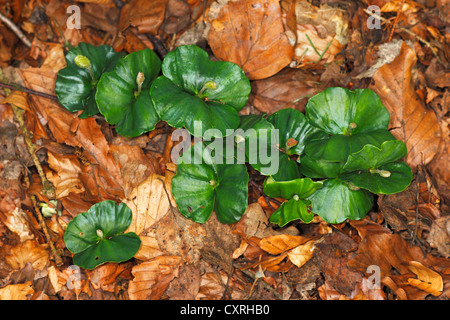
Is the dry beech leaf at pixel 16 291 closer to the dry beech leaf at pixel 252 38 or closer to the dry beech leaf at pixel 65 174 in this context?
the dry beech leaf at pixel 65 174

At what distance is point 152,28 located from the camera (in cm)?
215

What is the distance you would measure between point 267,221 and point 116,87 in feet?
3.31

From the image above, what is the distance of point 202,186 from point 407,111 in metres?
1.14

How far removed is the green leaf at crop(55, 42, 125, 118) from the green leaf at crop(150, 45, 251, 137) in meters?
0.38

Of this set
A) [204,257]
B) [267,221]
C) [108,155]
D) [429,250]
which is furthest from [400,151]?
[108,155]

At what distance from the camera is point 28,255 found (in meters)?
1.96

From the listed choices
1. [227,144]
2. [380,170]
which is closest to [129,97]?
[227,144]

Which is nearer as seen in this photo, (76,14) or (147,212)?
(147,212)

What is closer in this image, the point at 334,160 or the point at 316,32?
the point at 334,160

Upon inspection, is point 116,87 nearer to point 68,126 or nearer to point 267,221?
point 68,126

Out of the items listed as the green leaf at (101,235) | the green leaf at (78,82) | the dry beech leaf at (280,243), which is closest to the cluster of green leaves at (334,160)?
the dry beech leaf at (280,243)

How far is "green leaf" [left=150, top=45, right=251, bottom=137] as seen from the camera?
1791mm

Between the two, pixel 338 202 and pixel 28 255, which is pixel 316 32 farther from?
pixel 28 255

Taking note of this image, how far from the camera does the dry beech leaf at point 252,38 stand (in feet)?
6.68
